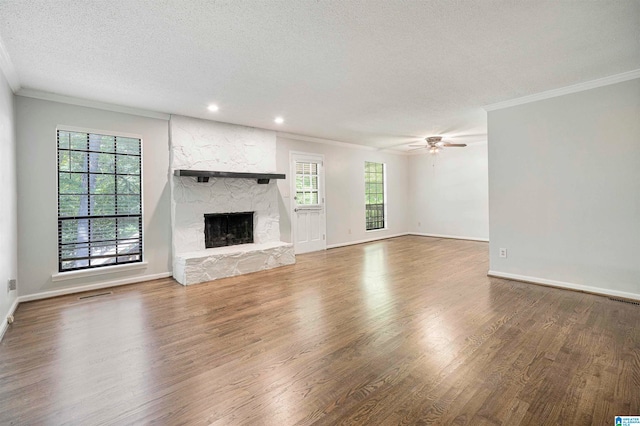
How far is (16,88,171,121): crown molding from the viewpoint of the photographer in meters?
3.69

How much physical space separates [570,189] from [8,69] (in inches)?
256

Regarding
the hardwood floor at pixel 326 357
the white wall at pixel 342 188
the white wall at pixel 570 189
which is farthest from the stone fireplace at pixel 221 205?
the white wall at pixel 570 189

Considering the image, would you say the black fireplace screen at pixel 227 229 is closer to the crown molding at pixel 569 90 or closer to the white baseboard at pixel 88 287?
the white baseboard at pixel 88 287

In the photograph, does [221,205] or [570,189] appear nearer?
[570,189]

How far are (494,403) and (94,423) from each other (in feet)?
7.41

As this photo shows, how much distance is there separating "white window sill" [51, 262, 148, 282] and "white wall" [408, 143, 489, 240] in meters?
7.44

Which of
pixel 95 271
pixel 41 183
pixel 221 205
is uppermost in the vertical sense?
pixel 41 183

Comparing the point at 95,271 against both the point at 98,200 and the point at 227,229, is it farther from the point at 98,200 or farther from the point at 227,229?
the point at 227,229

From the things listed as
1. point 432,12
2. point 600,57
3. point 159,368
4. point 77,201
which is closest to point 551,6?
point 432,12

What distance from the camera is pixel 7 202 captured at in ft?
10.3

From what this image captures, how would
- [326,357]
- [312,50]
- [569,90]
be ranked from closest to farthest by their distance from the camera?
[326,357], [312,50], [569,90]

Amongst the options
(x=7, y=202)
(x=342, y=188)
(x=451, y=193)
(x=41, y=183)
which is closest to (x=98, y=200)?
(x=41, y=183)

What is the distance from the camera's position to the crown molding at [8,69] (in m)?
2.69

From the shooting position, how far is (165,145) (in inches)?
187
